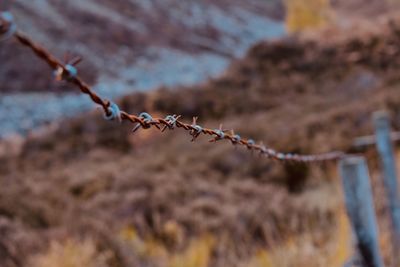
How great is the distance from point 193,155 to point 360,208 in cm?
654

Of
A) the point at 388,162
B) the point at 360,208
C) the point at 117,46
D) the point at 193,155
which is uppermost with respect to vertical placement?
the point at 117,46

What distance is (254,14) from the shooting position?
1892 inches

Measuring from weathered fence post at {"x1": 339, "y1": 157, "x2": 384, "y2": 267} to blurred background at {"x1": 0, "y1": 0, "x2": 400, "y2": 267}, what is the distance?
42 centimetres

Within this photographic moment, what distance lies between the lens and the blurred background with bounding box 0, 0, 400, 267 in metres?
3.62

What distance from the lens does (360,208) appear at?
1941mm

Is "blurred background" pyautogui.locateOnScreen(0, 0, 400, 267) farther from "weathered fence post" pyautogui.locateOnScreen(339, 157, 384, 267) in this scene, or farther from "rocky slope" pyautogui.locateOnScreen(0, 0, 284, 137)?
"weathered fence post" pyautogui.locateOnScreen(339, 157, 384, 267)

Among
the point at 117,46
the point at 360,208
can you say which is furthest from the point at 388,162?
the point at 117,46

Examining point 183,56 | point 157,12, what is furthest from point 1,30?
point 157,12

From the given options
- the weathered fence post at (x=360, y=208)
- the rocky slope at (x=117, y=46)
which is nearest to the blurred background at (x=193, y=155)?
the rocky slope at (x=117, y=46)

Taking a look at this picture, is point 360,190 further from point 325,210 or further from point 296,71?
point 296,71

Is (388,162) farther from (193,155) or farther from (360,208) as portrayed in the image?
(193,155)

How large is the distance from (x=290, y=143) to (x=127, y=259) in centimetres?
487

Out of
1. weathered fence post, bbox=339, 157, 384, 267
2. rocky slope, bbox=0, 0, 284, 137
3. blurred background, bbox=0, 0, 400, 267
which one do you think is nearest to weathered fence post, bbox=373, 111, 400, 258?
blurred background, bbox=0, 0, 400, 267

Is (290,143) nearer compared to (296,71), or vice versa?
(290,143)
